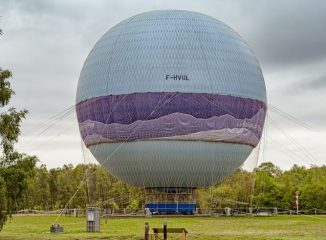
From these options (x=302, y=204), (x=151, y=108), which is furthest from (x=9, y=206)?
(x=302, y=204)

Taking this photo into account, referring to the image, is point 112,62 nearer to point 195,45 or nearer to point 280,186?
point 195,45

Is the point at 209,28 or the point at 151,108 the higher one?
the point at 209,28

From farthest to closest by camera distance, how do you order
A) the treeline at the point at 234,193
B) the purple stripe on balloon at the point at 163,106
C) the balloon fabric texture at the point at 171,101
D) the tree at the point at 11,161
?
1. the treeline at the point at 234,193
2. the balloon fabric texture at the point at 171,101
3. the purple stripe on balloon at the point at 163,106
4. the tree at the point at 11,161

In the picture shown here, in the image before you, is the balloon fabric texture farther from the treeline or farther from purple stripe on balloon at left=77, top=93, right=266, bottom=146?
the treeline

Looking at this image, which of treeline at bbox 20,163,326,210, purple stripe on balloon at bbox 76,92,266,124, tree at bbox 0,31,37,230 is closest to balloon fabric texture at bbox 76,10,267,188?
purple stripe on balloon at bbox 76,92,266,124

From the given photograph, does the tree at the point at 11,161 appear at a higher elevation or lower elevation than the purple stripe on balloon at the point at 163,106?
lower

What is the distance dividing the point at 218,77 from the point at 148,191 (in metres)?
11.2

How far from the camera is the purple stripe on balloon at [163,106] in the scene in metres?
52.2

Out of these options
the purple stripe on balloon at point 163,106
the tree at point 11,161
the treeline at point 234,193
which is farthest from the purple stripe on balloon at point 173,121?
the tree at point 11,161

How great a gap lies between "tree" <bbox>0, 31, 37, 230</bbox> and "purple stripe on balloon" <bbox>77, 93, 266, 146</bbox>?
74.8 ft

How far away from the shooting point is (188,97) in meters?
52.3

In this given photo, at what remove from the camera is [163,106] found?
52.2m

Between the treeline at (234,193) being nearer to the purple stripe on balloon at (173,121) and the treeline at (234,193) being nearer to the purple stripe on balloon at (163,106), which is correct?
the purple stripe on balloon at (173,121)

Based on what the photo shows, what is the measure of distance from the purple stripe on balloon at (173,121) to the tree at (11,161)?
22.8 meters
